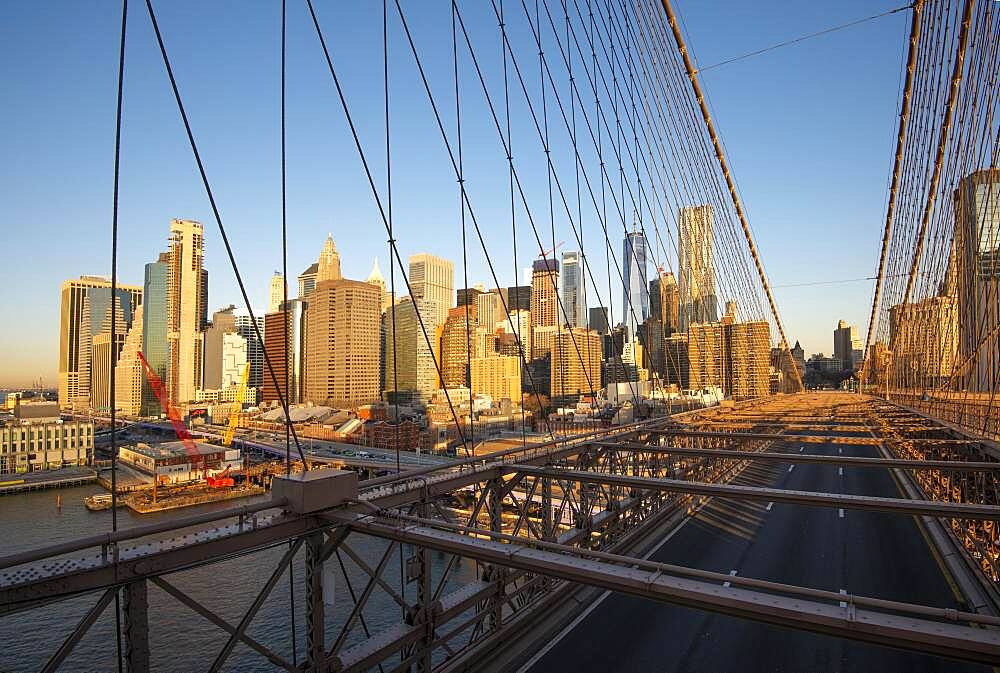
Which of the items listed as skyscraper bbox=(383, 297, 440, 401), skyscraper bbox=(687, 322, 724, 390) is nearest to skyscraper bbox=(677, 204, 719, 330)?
skyscraper bbox=(687, 322, 724, 390)

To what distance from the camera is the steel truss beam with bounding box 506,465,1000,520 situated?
5.79m

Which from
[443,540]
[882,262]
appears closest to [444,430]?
[882,262]

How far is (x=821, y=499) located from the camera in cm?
648

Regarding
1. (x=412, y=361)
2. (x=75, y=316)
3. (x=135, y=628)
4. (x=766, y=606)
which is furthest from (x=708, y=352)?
(x=412, y=361)

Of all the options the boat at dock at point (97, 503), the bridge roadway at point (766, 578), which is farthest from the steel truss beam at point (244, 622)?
the boat at dock at point (97, 503)

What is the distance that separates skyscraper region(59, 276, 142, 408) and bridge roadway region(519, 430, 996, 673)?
79.1m

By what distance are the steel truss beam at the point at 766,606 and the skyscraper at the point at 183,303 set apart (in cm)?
11585

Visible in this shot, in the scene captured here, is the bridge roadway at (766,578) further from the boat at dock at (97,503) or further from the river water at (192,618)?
the boat at dock at (97,503)

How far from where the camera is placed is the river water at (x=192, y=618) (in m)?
23.1

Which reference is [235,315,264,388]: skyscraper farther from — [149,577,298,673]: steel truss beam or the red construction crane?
[149,577,298,673]: steel truss beam

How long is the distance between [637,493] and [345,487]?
9547mm

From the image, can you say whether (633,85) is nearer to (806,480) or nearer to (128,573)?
(806,480)

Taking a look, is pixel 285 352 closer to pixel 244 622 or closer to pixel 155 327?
pixel 244 622

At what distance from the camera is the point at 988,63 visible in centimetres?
1440
